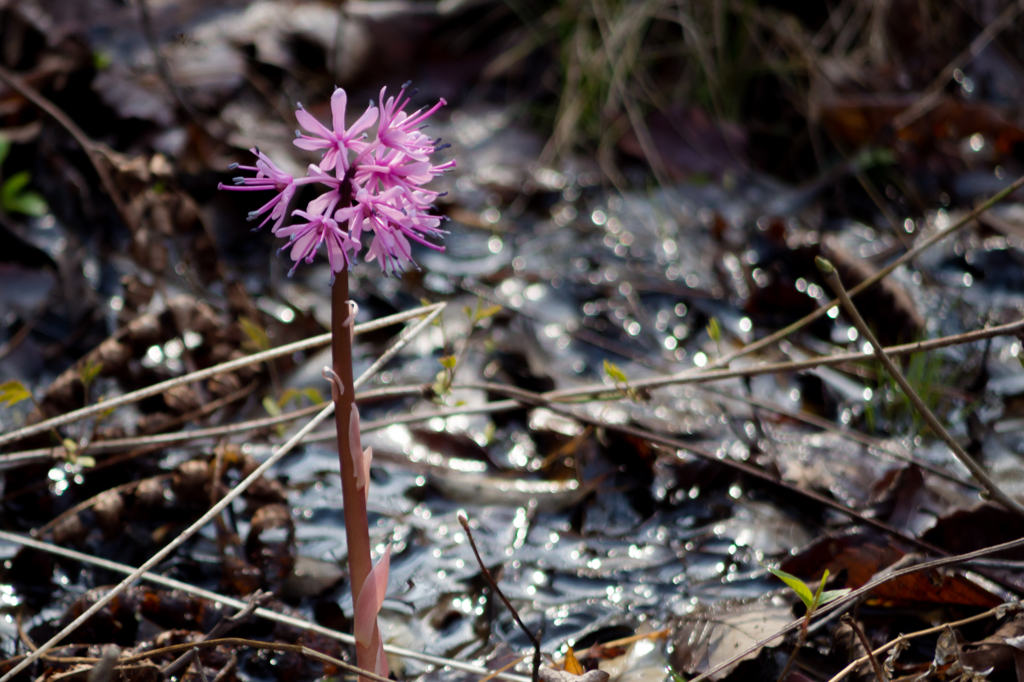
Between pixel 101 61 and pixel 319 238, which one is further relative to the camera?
pixel 101 61

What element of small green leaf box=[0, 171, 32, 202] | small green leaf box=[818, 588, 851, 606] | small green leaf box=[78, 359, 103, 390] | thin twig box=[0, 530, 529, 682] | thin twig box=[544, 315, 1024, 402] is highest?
small green leaf box=[0, 171, 32, 202]

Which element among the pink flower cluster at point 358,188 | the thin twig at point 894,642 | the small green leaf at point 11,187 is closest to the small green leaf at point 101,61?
the small green leaf at point 11,187

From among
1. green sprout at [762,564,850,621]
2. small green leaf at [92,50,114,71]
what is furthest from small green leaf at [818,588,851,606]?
small green leaf at [92,50,114,71]

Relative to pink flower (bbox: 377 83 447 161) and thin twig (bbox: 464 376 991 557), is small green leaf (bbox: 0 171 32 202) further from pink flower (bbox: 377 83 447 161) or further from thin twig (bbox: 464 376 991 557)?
pink flower (bbox: 377 83 447 161)

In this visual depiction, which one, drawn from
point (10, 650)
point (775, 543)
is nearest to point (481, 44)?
point (775, 543)

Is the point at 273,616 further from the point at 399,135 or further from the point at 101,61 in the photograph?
the point at 101,61

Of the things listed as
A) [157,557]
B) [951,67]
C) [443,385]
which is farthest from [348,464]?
[951,67]
